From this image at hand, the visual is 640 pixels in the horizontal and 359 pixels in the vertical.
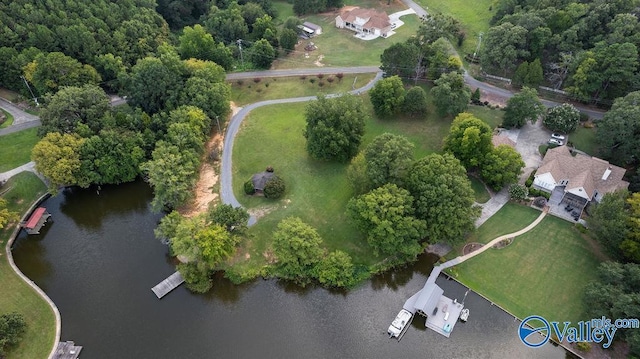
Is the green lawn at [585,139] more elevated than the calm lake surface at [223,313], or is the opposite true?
the green lawn at [585,139]

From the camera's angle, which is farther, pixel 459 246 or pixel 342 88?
pixel 342 88

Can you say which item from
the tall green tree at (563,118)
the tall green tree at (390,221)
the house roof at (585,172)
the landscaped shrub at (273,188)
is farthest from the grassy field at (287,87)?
the house roof at (585,172)

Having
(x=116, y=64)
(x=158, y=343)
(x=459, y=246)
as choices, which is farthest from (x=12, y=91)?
(x=459, y=246)

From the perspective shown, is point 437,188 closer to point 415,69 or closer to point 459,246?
point 459,246

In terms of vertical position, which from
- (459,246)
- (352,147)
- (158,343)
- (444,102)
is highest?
(444,102)

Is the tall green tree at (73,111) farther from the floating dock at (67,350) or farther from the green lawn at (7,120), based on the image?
the floating dock at (67,350)

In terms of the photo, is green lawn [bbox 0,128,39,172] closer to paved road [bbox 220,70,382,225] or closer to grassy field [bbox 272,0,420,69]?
paved road [bbox 220,70,382,225]

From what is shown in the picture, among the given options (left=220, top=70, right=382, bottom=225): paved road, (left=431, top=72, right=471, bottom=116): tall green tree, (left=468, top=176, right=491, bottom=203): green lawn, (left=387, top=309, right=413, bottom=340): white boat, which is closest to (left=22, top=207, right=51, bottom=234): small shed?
(left=220, top=70, right=382, bottom=225): paved road
